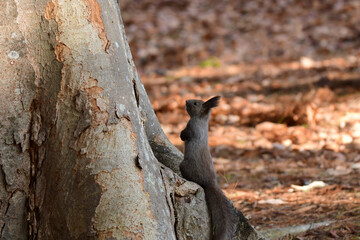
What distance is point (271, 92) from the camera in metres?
7.86

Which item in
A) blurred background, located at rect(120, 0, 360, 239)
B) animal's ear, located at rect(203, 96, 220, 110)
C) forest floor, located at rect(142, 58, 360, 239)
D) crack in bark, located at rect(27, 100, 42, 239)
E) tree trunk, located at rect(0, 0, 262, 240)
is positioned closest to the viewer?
tree trunk, located at rect(0, 0, 262, 240)

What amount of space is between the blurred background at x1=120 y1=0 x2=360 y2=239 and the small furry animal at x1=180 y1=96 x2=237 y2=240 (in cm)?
77

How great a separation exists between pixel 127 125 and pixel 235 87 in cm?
582

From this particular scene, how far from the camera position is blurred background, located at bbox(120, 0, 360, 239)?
14.2ft

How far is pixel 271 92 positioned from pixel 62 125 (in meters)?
5.77

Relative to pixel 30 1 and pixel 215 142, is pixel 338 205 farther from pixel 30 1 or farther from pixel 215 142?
pixel 30 1

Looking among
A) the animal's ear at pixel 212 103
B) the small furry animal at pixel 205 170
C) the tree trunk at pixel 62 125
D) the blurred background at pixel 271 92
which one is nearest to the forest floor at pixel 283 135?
the blurred background at pixel 271 92

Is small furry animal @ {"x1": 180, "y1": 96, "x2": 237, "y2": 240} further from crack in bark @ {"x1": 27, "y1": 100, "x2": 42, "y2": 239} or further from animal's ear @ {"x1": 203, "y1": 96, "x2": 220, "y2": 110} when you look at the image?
crack in bark @ {"x1": 27, "y1": 100, "x2": 42, "y2": 239}

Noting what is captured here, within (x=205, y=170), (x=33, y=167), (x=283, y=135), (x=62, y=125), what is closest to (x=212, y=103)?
(x=205, y=170)

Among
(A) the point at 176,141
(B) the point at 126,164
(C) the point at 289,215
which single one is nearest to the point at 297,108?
(A) the point at 176,141

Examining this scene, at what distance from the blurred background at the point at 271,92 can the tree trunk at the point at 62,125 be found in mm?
1607

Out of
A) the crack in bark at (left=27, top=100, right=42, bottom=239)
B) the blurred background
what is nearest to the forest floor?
the blurred background

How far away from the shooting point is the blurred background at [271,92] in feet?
14.2

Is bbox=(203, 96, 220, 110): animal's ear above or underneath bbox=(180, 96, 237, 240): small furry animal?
above
